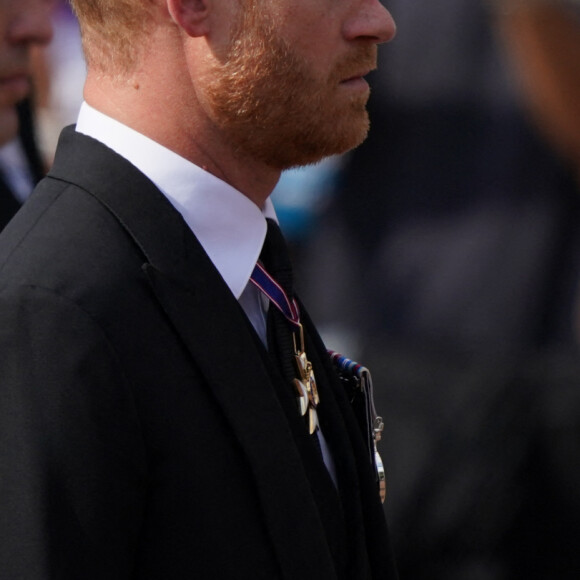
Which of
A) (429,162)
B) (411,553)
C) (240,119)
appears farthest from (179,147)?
(411,553)

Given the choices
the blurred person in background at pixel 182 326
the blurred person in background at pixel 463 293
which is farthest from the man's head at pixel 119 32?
the blurred person in background at pixel 463 293

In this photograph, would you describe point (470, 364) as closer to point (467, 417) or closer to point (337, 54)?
point (467, 417)

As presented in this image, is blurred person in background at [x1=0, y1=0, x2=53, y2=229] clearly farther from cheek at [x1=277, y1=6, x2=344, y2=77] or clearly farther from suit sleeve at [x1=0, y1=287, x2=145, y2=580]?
suit sleeve at [x1=0, y1=287, x2=145, y2=580]

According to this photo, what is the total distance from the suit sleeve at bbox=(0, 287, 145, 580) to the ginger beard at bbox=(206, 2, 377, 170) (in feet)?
1.35

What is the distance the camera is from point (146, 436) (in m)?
1.09

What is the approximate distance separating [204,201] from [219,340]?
0.70ft

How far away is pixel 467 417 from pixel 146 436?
1.66 meters

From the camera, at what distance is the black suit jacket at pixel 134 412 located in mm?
1025

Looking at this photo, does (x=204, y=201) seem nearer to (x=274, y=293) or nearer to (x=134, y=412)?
(x=274, y=293)

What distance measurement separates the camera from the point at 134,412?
1.07m

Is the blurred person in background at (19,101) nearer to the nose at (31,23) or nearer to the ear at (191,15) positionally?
the nose at (31,23)

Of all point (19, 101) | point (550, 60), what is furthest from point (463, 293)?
point (19, 101)

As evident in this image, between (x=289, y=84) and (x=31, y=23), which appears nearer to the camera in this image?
(x=289, y=84)

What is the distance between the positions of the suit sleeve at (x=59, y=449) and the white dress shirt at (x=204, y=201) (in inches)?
10.8
